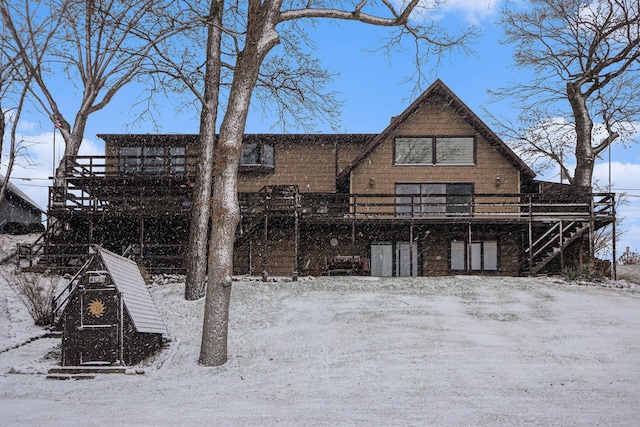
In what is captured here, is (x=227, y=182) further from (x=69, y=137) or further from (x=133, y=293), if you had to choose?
(x=69, y=137)

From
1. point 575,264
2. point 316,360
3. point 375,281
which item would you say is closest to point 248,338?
point 316,360

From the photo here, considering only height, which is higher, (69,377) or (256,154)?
(256,154)

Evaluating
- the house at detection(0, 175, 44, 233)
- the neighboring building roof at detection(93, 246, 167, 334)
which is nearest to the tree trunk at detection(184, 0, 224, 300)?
the neighboring building roof at detection(93, 246, 167, 334)

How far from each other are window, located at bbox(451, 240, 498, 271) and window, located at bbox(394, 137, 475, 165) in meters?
3.56

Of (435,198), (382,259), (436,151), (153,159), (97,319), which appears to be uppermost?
(436,151)

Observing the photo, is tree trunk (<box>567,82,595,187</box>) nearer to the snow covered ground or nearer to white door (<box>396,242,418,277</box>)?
white door (<box>396,242,418,277</box>)

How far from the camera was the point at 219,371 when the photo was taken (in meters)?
12.8

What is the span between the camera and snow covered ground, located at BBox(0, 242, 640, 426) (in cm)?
988

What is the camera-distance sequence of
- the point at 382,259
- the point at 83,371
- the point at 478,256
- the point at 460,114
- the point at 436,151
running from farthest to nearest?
the point at 382,259, the point at 436,151, the point at 460,114, the point at 478,256, the point at 83,371

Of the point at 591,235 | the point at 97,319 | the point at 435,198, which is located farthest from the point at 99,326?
the point at 591,235

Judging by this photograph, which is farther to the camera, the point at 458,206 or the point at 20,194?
the point at 20,194

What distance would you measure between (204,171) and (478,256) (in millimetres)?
13597

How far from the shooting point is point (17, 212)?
4225 centimetres

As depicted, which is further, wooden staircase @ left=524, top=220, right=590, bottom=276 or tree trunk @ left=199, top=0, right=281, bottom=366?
wooden staircase @ left=524, top=220, right=590, bottom=276
